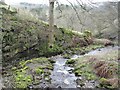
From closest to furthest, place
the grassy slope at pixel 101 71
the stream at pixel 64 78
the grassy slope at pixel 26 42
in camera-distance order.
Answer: the grassy slope at pixel 101 71
the stream at pixel 64 78
the grassy slope at pixel 26 42

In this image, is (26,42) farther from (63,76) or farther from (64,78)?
(64,78)

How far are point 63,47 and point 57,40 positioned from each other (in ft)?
1.92

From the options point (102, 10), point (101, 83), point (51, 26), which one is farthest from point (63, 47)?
point (102, 10)

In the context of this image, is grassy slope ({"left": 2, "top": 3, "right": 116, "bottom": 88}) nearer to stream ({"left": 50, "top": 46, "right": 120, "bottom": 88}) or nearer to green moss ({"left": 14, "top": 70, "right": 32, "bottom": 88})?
green moss ({"left": 14, "top": 70, "right": 32, "bottom": 88})

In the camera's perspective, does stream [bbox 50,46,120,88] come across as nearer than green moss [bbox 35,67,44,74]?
Yes

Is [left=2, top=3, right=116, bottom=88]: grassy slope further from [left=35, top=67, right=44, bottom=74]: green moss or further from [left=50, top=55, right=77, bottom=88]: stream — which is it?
[left=50, top=55, right=77, bottom=88]: stream

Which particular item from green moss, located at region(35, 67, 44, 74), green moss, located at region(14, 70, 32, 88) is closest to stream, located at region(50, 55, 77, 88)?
A: green moss, located at region(35, 67, 44, 74)

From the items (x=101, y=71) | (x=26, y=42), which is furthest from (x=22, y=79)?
(x=26, y=42)

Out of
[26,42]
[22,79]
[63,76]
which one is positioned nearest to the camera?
[22,79]

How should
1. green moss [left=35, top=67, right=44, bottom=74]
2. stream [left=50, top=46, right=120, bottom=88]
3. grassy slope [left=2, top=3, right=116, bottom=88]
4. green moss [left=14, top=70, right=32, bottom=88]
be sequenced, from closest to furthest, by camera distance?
green moss [left=14, top=70, right=32, bottom=88] → stream [left=50, top=46, right=120, bottom=88] → green moss [left=35, top=67, right=44, bottom=74] → grassy slope [left=2, top=3, right=116, bottom=88]

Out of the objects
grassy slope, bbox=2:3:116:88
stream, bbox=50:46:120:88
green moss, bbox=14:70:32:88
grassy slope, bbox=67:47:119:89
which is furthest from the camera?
grassy slope, bbox=2:3:116:88

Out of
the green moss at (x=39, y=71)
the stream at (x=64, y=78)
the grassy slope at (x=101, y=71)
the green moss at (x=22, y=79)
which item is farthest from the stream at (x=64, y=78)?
the green moss at (x=22, y=79)

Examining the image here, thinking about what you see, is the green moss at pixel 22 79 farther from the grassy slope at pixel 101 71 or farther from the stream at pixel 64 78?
the grassy slope at pixel 101 71

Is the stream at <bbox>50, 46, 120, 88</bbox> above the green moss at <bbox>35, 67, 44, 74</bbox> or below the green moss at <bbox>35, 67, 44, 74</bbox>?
below
